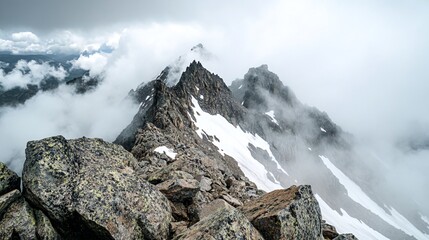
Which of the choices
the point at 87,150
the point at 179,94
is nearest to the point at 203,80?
the point at 179,94

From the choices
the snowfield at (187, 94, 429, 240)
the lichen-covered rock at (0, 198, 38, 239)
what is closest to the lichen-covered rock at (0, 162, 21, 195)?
the lichen-covered rock at (0, 198, 38, 239)

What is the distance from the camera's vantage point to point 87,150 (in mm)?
17094

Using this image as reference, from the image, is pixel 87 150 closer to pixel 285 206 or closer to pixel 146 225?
pixel 146 225

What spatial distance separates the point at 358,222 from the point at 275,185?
72865 millimetres

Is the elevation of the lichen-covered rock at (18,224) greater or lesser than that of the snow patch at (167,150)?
lesser

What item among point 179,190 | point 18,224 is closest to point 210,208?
point 179,190

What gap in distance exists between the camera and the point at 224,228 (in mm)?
11375

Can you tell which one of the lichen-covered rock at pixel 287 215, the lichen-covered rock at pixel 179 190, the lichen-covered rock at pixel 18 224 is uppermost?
the lichen-covered rock at pixel 287 215

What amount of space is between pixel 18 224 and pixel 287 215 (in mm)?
10541

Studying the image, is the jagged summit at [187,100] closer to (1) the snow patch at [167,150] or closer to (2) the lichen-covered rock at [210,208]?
(1) the snow patch at [167,150]

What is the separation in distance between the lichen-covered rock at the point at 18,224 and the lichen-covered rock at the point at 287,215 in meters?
8.63

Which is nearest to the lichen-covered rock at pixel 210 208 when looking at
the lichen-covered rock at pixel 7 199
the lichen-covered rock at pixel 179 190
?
the lichen-covered rock at pixel 179 190

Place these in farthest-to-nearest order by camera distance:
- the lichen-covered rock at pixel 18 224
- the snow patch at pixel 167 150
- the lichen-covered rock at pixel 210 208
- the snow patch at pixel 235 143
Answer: the snow patch at pixel 235 143 → the snow patch at pixel 167 150 → the lichen-covered rock at pixel 210 208 → the lichen-covered rock at pixel 18 224

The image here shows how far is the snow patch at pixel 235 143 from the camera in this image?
9731 centimetres
